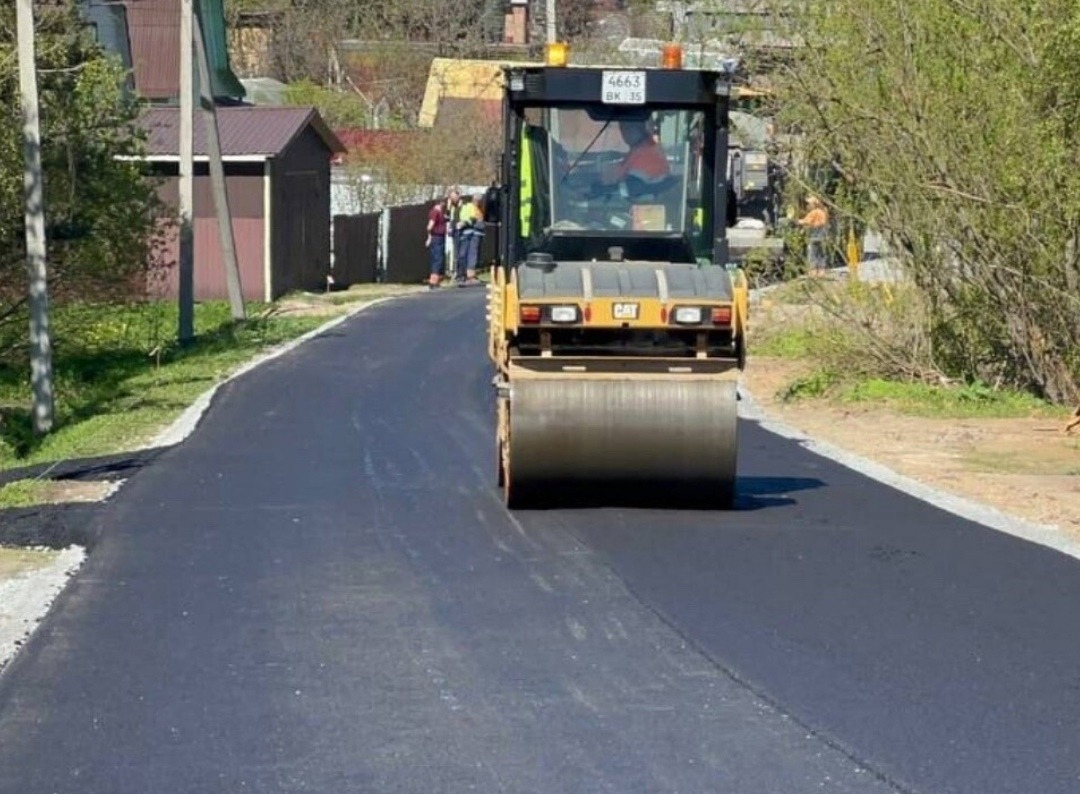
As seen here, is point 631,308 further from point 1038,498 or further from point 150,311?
point 150,311

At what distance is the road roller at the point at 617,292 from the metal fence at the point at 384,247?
3052cm

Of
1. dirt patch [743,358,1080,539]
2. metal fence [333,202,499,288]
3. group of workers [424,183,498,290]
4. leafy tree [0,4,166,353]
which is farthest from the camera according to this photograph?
metal fence [333,202,499,288]

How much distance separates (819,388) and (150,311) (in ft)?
54.2

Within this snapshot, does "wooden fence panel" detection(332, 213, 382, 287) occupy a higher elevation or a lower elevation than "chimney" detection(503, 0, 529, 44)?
lower

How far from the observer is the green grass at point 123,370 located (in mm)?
19984

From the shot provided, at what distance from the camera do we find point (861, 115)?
2083cm

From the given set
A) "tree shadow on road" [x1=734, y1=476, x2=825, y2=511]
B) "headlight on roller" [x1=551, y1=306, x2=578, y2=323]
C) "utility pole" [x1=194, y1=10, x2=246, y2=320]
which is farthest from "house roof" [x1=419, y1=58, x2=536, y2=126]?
"headlight on roller" [x1=551, y1=306, x2=578, y2=323]

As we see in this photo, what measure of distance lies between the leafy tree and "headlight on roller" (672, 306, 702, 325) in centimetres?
1537

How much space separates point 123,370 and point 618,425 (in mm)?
17480

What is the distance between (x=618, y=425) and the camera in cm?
1223

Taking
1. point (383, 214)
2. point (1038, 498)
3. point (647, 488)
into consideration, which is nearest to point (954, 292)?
point (1038, 498)

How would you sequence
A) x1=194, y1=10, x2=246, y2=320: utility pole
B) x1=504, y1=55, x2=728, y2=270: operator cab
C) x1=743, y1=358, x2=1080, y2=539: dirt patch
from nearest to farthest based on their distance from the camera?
x1=504, y1=55, x2=728, y2=270: operator cab → x1=743, y1=358, x2=1080, y2=539: dirt patch → x1=194, y1=10, x2=246, y2=320: utility pole

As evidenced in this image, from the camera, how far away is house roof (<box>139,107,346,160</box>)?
127 ft

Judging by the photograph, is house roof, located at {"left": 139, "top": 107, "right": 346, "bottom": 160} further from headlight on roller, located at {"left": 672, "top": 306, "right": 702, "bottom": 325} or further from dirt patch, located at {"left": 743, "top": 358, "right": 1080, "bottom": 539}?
headlight on roller, located at {"left": 672, "top": 306, "right": 702, "bottom": 325}
